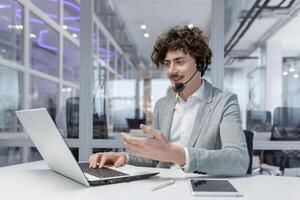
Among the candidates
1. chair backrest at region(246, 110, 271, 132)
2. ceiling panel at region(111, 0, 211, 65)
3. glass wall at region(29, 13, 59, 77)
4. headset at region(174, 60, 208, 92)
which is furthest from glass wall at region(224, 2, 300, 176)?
glass wall at region(29, 13, 59, 77)

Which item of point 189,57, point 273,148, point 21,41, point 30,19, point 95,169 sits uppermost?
point 30,19

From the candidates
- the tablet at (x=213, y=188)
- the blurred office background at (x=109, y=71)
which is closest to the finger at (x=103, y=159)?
the tablet at (x=213, y=188)

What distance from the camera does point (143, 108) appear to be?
3.45 meters

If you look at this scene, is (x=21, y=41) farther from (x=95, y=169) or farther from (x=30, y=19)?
(x=95, y=169)

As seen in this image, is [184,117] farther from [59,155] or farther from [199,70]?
[59,155]

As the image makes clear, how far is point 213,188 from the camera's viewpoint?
35.4 inches

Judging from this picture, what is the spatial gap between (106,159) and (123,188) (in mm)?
368

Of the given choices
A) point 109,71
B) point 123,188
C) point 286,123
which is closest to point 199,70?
point 123,188

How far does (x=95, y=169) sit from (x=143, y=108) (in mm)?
2281

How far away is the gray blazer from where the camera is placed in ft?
3.58

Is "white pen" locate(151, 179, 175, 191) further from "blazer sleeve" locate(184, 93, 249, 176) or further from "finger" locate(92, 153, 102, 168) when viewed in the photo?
"finger" locate(92, 153, 102, 168)

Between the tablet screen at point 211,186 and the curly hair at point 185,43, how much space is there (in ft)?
2.17

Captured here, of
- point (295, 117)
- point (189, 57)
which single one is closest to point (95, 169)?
point (189, 57)

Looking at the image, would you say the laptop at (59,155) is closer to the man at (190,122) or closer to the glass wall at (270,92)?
the man at (190,122)
